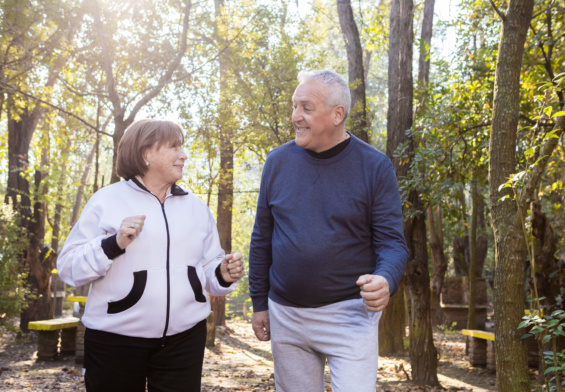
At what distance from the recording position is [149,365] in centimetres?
329

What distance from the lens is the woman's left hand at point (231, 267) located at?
134 inches

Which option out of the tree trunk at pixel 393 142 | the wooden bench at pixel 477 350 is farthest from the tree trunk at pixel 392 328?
the wooden bench at pixel 477 350

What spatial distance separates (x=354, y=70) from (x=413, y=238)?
15.5ft

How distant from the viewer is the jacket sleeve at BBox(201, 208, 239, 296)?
3512mm

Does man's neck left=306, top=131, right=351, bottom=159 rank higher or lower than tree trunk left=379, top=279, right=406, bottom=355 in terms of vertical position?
higher

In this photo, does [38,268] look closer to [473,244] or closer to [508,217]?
[473,244]

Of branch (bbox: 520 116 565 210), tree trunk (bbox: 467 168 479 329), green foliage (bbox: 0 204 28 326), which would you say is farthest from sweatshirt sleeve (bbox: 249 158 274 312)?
green foliage (bbox: 0 204 28 326)

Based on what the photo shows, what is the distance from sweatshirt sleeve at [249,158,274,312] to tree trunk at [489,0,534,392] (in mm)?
2653

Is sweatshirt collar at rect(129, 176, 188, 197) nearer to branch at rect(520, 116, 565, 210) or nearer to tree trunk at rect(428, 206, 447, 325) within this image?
branch at rect(520, 116, 565, 210)

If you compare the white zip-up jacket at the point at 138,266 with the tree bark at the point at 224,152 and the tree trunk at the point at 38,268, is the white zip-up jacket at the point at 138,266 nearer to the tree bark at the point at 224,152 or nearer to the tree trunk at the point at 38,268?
the tree bark at the point at 224,152

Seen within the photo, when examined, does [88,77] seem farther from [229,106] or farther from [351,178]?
[351,178]

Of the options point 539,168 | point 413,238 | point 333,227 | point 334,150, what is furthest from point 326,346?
point 413,238

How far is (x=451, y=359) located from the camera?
13633 millimetres

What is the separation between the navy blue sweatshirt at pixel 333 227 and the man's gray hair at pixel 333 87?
0.23 meters
